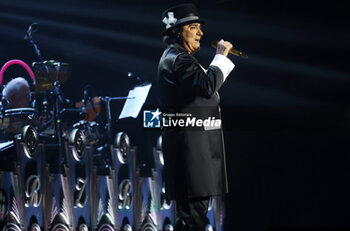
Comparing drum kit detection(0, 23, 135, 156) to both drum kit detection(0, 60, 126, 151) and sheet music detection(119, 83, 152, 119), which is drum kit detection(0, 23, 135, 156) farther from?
sheet music detection(119, 83, 152, 119)

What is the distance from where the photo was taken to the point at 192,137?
8.19ft

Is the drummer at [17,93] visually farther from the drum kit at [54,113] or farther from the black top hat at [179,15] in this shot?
the black top hat at [179,15]

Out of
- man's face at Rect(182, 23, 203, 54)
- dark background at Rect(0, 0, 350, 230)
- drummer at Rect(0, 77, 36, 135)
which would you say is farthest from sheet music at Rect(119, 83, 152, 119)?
man's face at Rect(182, 23, 203, 54)

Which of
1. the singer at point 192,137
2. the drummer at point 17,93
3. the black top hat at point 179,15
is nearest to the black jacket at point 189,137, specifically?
the singer at point 192,137

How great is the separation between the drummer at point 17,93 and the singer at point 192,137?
83cm

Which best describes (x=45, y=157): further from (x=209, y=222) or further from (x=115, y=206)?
(x=209, y=222)

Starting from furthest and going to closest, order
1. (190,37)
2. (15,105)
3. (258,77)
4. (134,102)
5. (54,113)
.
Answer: (258,77) < (134,102) < (54,113) < (15,105) < (190,37)

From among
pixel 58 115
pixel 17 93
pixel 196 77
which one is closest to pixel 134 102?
pixel 58 115

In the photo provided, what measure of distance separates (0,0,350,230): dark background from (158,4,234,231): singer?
75 centimetres

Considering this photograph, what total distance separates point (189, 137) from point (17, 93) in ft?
3.50

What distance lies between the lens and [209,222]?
10.9 feet

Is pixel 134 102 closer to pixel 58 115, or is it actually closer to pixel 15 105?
pixel 58 115

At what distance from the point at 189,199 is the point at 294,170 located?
3.89 feet

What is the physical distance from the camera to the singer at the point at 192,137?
7.99 feet
